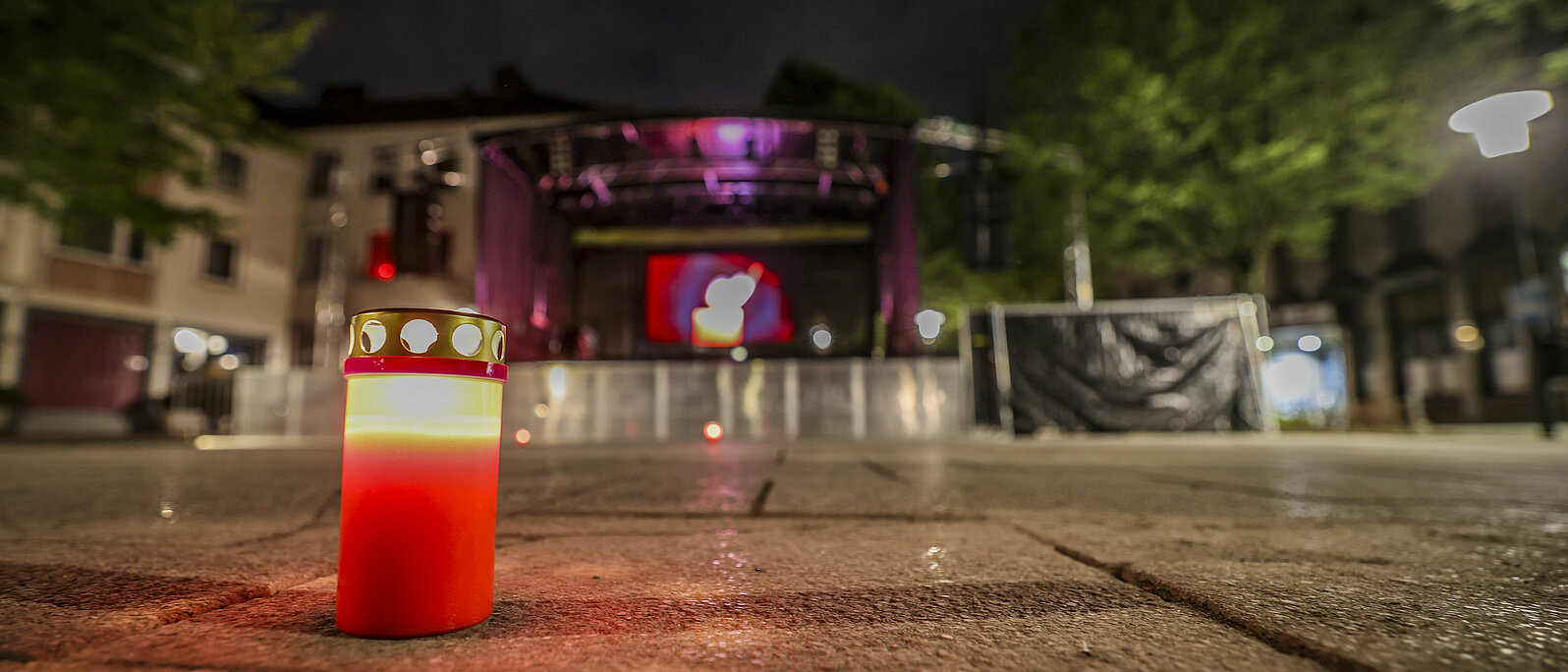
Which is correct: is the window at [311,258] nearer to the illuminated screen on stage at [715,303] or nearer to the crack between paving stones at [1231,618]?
the illuminated screen on stage at [715,303]

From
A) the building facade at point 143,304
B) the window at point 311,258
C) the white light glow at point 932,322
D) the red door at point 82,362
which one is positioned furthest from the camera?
the window at point 311,258

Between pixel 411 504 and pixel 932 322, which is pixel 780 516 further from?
Result: pixel 932 322

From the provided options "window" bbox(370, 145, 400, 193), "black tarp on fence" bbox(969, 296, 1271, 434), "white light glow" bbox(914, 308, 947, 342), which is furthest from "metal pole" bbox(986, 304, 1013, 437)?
"window" bbox(370, 145, 400, 193)

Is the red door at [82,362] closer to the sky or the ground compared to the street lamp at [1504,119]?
closer to the ground

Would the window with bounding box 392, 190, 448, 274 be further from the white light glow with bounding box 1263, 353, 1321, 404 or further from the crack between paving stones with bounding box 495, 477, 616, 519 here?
the white light glow with bounding box 1263, 353, 1321, 404

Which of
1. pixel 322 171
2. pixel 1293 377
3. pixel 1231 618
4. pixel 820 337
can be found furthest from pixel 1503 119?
pixel 322 171

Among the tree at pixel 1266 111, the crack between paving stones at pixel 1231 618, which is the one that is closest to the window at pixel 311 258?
the tree at pixel 1266 111

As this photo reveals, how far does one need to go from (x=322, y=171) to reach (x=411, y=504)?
64.0 feet

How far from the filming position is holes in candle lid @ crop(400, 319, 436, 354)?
708 millimetres

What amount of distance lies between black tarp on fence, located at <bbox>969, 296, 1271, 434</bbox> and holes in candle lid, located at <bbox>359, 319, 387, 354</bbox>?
6290mm

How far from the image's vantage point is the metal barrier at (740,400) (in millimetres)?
7152

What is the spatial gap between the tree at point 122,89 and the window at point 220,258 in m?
7.30

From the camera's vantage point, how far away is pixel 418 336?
71 cm

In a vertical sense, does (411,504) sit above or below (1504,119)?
below
